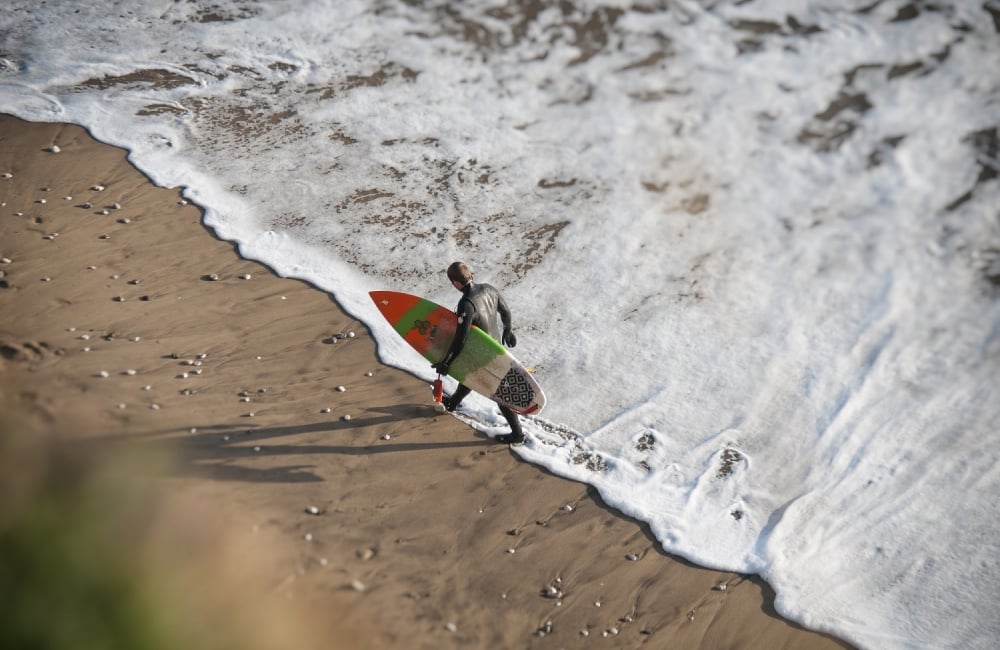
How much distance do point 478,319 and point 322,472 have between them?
69.1 inches

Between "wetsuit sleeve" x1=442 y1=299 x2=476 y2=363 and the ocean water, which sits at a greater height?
"wetsuit sleeve" x1=442 y1=299 x2=476 y2=363

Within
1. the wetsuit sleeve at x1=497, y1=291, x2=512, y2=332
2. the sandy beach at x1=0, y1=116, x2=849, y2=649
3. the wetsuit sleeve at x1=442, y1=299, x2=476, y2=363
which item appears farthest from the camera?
the wetsuit sleeve at x1=497, y1=291, x2=512, y2=332

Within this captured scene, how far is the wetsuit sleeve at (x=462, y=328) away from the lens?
245 inches

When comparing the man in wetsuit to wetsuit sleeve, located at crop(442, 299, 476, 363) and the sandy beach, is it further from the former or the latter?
the sandy beach

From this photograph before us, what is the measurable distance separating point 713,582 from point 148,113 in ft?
32.4

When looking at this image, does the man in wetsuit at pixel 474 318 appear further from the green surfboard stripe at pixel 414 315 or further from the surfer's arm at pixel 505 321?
the green surfboard stripe at pixel 414 315

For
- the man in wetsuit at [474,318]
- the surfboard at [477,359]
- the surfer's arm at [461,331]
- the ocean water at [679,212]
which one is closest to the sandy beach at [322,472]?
the man in wetsuit at [474,318]

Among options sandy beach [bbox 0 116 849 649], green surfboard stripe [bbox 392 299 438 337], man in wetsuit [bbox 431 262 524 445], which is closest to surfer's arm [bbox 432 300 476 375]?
man in wetsuit [bbox 431 262 524 445]

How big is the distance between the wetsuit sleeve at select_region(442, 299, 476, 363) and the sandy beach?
876 millimetres

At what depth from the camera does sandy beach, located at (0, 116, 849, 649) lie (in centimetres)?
531

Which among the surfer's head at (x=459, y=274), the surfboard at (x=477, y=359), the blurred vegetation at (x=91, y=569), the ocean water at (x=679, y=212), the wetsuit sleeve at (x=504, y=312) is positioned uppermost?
the blurred vegetation at (x=91, y=569)

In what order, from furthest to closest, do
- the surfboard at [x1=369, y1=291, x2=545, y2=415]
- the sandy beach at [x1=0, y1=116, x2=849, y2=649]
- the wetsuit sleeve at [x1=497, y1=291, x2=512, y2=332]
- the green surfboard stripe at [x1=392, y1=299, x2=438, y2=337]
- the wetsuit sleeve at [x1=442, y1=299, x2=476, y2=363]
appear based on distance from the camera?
the green surfboard stripe at [x1=392, y1=299, x2=438, y2=337] → the wetsuit sleeve at [x1=497, y1=291, x2=512, y2=332] → the surfboard at [x1=369, y1=291, x2=545, y2=415] → the wetsuit sleeve at [x1=442, y1=299, x2=476, y2=363] → the sandy beach at [x1=0, y1=116, x2=849, y2=649]

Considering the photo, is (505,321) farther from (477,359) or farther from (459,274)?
(459,274)

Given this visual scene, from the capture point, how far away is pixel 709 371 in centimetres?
799
